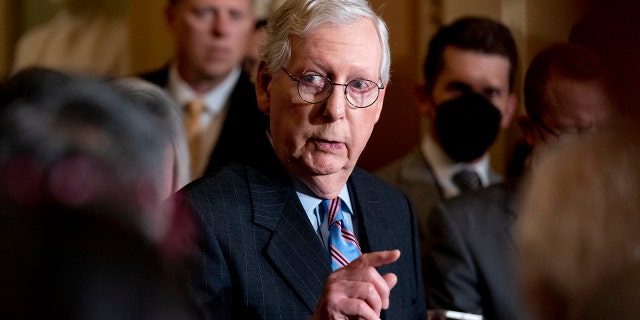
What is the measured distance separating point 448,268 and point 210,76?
4.78 ft

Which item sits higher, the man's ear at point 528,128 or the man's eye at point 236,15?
the man's ear at point 528,128

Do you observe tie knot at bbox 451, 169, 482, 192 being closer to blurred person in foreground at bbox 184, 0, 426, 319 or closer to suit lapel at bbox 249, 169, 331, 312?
blurred person in foreground at bbox 184, 0, 426, 319

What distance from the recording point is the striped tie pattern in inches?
77.2

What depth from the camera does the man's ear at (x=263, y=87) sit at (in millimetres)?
1982

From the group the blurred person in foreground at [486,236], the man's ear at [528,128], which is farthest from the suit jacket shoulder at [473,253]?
the man's ear at [528,128]

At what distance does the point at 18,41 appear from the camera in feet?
13.7

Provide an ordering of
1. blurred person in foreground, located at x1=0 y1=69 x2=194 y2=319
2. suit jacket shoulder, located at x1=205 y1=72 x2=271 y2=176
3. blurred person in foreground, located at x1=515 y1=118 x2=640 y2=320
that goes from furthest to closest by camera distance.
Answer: suit jacket shoulder, located at x1=205 y1=72 x2=271 y2=176
blurred person in foreground, located at x1=515 y1=118 x2=640 y2=320
blurred person in foreground, located at x1=0 y1=69 x2=194 y2=319

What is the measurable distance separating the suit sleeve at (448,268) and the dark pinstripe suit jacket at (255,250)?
56cm

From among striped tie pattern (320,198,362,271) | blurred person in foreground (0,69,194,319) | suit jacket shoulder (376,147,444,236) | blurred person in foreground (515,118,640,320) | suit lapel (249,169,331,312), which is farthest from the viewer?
suit jacket shoulder (376,147,444,236)

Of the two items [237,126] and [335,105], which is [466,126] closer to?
[237,126]

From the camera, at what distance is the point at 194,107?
3689 millimetres

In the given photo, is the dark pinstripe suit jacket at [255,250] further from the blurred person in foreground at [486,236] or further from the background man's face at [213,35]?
the background man's face at [213,35]

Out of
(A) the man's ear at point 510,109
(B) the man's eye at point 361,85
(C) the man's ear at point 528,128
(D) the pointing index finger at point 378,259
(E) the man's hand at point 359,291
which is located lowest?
(A) the man's ear at point 510,109

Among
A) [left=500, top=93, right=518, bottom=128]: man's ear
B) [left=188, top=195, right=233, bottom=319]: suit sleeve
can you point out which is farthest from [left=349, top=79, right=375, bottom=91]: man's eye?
[left=500, top=93, right=518, bottom=128]: man's ear
